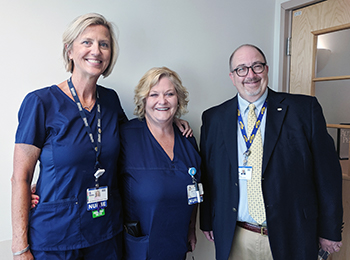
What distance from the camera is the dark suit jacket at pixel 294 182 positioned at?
1.65 meters

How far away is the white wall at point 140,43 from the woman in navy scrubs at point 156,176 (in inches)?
14.3

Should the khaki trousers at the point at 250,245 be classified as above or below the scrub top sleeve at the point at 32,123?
below

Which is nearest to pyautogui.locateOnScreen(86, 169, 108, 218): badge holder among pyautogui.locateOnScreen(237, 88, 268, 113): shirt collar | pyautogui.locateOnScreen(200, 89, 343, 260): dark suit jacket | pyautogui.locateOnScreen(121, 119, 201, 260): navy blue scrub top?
pyautogui.locateOnScreen(121, 119, 201, 260): navy blue scrub top

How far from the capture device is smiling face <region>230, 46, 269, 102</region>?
1.76 m

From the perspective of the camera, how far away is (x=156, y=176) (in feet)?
5.38

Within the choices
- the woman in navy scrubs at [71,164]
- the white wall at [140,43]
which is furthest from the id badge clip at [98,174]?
the white wall at [140,43]

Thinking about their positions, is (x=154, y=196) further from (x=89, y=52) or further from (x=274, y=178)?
(x=89, y=52)

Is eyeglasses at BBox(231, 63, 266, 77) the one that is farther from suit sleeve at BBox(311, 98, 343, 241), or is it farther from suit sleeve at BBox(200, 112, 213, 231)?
suit sleeve at BBox(200, 112, 213, 231)

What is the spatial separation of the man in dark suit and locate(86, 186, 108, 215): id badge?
0.74 m

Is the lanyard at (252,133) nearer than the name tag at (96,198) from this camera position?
No

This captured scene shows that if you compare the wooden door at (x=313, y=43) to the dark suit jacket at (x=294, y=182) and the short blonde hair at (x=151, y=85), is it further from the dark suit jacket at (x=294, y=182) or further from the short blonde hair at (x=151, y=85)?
the short blonde hair at (x=151, y=85)

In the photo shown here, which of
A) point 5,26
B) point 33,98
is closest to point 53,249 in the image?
point 33,98

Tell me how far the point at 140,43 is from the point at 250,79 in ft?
2.83

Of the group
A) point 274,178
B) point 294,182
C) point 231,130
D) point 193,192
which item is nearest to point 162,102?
point 231,130
